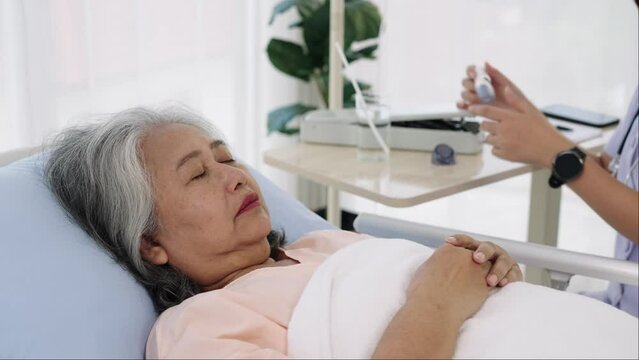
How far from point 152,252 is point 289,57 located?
5.49ft

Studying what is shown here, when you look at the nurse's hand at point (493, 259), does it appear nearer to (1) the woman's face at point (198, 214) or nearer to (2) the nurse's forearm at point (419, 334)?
(2) the nurse's forearm at point (419, 334)

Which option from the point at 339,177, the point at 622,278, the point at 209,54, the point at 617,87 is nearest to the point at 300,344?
the point at 622,278

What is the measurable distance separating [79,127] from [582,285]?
222 cm

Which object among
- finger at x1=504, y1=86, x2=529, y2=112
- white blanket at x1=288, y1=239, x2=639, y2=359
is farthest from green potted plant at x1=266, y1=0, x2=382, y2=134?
white blanket at x1=288, y1=239, x2=639, y2=359

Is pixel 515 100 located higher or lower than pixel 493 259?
higher

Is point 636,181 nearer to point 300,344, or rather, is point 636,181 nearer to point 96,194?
point 300,344

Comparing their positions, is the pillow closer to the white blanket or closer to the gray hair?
the gray hair

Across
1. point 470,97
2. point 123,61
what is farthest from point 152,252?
point 123,61

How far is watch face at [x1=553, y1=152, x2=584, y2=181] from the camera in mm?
1744

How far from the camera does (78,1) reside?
2.31 m

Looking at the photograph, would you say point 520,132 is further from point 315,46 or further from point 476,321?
point 315,46

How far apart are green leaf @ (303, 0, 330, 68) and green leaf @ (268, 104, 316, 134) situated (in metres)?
0.17

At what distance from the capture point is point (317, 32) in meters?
3.03

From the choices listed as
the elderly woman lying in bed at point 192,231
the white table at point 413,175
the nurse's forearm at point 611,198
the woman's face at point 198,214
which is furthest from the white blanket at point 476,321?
the white table at point 413,175
